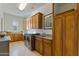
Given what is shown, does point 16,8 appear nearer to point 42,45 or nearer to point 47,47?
point 47,47

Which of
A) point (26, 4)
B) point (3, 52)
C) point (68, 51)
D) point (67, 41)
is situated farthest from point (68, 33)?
point (3, 52)

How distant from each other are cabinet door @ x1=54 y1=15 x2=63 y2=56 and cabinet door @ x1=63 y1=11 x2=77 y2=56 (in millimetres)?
Result: 170

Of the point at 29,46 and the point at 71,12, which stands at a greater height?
the point at 71,12

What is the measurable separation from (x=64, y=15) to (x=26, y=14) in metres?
0.84

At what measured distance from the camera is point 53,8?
2865mm

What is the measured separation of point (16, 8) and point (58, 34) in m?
1.14

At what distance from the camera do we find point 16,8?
2428 millimetres

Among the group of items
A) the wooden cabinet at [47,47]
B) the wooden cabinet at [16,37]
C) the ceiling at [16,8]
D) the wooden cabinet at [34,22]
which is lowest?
the wooden cabinet at [47,47]

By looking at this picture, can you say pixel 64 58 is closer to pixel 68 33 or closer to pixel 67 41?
pixel 67 41

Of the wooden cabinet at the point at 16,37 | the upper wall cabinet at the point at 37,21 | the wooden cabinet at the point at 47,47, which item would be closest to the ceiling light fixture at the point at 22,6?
the upper wall cabinet at the point at 37,21

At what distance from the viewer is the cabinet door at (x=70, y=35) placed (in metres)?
2.10

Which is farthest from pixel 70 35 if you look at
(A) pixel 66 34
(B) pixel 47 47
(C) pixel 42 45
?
(C) pixel 42 45

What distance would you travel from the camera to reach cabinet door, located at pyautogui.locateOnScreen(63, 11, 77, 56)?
→ 210 cm

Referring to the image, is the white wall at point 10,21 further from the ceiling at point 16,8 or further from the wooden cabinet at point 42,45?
the wooden cabinet at point 42,45
